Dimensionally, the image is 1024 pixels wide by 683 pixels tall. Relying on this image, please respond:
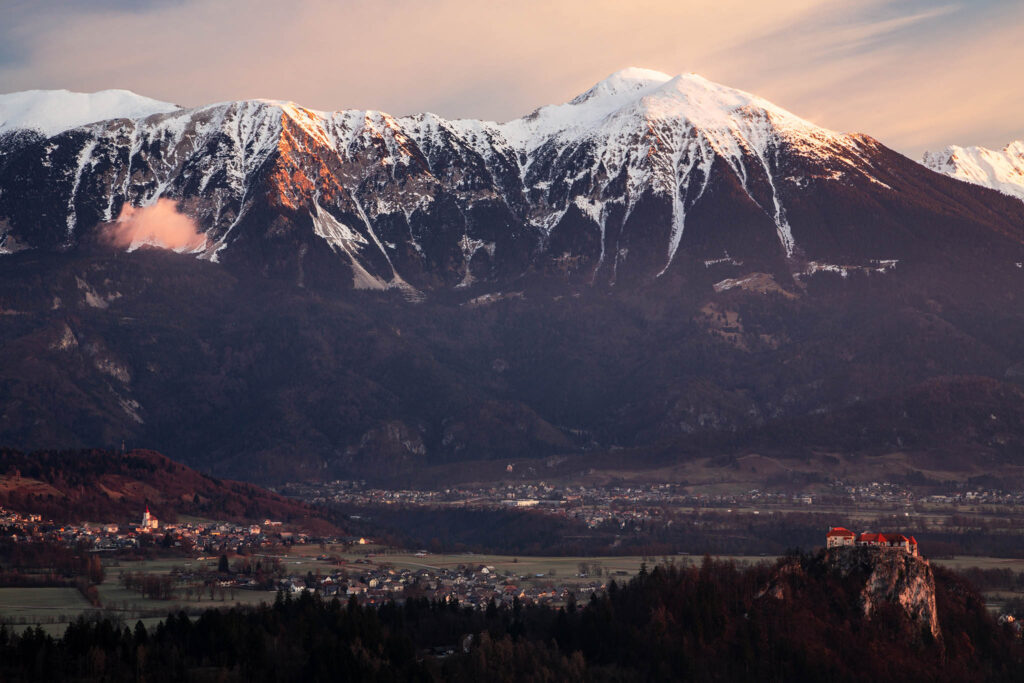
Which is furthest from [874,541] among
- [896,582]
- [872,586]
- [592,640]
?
[592,640]

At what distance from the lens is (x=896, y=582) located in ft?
481

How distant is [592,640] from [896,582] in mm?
27923

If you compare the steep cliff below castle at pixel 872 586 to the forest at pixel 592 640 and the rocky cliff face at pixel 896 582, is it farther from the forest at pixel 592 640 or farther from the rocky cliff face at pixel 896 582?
the forest at pixel 592 640

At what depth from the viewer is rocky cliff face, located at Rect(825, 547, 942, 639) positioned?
479 ft

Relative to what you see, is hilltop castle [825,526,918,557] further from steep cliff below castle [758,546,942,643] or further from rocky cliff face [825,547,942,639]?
rocky cliff face [825,547,942,639]

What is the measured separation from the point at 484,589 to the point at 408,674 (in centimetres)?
5550

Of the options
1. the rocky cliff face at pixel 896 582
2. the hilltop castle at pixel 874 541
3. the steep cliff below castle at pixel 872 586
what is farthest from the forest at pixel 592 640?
the hilltop castle at pixel 874 541

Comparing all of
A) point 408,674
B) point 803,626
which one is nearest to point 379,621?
point 408,674

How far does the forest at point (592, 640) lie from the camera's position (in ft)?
420

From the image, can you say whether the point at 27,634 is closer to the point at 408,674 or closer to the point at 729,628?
the point at 408,674

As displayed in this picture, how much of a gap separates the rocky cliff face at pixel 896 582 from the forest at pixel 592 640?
906mm

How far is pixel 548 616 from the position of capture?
15338 cm

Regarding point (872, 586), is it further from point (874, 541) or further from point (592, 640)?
point (592, 640)

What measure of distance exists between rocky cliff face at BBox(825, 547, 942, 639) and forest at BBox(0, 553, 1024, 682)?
2.97 ft
